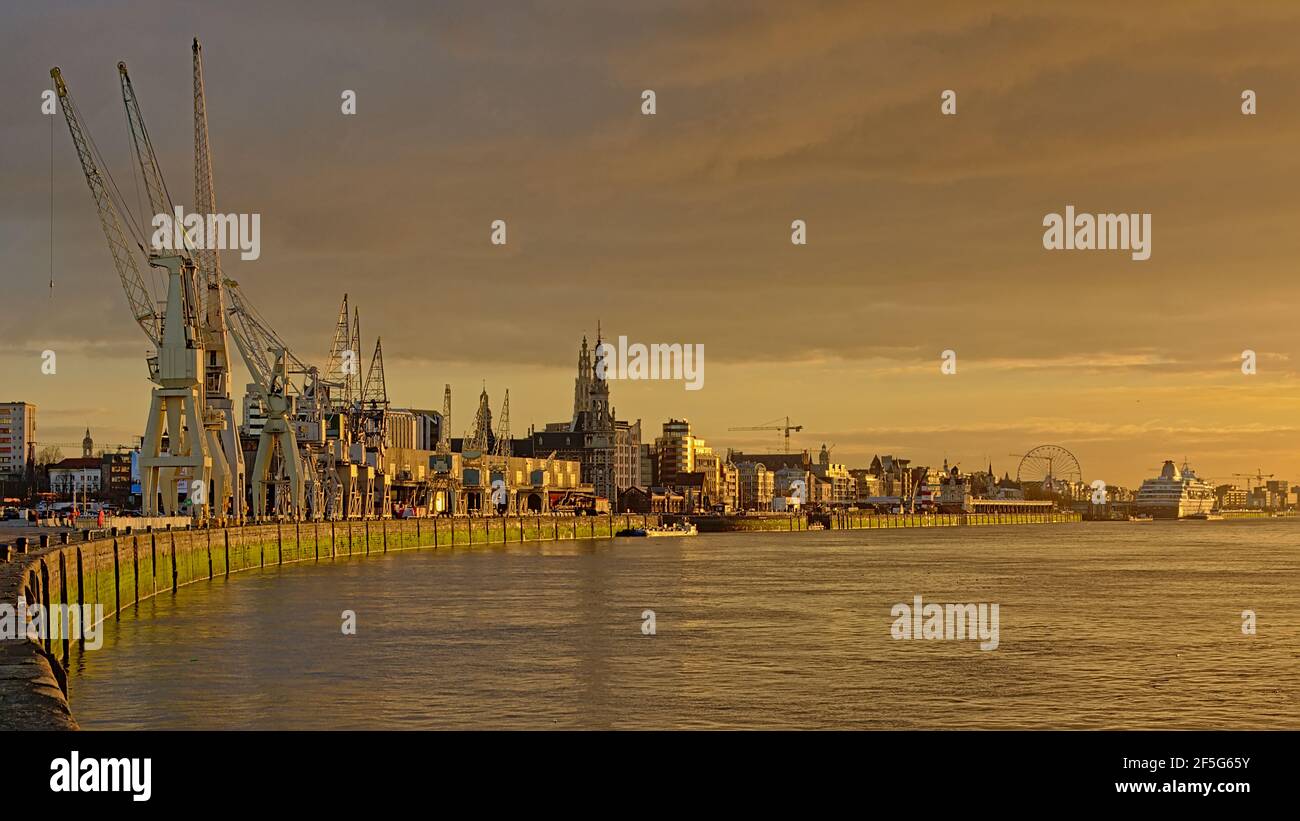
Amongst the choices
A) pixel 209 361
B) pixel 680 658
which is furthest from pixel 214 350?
pixel 680 658

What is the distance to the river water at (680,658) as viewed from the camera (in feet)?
108

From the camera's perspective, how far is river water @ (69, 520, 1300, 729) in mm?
33000

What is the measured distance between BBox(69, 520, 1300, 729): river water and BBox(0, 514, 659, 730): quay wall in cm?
163

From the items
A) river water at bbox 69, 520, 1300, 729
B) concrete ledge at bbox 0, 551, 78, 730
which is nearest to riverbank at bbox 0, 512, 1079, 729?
concrete ledge at bbox 0, 551, 78, 730

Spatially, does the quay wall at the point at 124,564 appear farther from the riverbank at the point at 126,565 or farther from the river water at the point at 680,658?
the river water at the point at 680,658

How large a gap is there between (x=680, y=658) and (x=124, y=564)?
29.3 metres

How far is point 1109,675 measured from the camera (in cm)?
4044

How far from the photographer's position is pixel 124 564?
61.3 m
